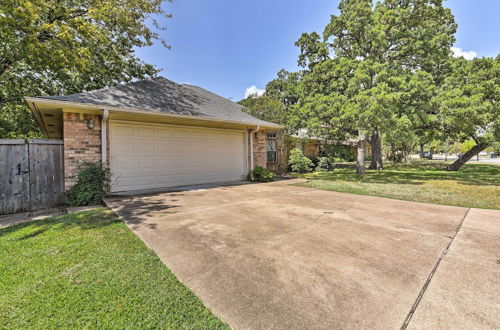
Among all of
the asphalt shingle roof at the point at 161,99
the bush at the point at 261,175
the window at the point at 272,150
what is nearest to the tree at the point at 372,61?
the window at the point at 272,150

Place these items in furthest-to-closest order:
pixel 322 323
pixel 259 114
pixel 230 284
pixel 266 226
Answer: pixel 259 114 < pixel 266 226 < pixel 230 284 < pixel 322 323

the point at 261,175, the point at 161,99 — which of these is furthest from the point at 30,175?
the point at 261,175

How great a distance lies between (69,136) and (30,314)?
216 inches

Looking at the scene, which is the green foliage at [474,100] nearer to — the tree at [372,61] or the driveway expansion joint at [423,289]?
the tree at [372,61]

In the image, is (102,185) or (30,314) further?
(102,185)

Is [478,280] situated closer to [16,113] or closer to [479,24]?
[479,24]

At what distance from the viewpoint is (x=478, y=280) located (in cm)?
207

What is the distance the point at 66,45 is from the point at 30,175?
5062 mm

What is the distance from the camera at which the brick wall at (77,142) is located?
5699 millimetres

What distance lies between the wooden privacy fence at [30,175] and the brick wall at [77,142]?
235 millimetres

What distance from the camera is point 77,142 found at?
5918 mm

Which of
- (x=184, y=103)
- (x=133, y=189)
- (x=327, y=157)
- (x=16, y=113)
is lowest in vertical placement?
(x=133, y=189)

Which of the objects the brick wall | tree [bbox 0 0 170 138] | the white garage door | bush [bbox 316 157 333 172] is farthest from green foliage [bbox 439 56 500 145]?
the brick wall

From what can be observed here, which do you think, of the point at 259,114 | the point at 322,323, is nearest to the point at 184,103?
the point at 259,114
